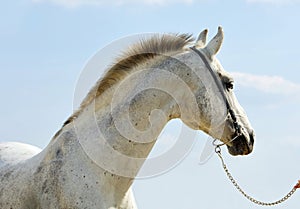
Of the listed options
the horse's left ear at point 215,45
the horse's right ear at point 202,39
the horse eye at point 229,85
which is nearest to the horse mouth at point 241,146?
the horse eye at point 229,85

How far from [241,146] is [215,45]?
106cm

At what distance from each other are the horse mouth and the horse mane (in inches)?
42.8

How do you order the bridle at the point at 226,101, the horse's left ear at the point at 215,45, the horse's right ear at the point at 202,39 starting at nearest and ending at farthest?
1. the bridle at the point at 226,101
2. the horse's left ear at the point at 215,45
3. the horse's right ear at the point at 202,39

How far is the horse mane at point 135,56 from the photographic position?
7.05m

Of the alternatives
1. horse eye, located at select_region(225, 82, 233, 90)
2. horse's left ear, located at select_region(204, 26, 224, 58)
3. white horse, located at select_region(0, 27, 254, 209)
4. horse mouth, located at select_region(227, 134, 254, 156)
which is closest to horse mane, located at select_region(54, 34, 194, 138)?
white horse, located at select_region(0, 27, 254, 209)

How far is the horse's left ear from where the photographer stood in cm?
709

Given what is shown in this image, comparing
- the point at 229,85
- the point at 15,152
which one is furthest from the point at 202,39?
the point at 15,152

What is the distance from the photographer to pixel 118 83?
701cm

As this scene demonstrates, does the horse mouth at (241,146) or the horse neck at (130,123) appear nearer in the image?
the horse neck at (130,123)

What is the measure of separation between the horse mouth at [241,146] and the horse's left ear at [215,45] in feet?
2.94

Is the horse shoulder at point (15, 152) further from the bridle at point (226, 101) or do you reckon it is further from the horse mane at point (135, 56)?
the bridle at point (226, 101)

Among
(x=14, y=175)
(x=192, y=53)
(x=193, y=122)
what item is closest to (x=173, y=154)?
(x=193, y=122)

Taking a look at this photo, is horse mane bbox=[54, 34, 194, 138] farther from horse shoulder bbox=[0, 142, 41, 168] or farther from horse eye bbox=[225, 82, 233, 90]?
horse shoulder bbox=[0, 142, 41, 168]

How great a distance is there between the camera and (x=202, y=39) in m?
7.33
